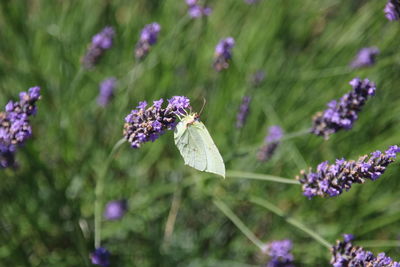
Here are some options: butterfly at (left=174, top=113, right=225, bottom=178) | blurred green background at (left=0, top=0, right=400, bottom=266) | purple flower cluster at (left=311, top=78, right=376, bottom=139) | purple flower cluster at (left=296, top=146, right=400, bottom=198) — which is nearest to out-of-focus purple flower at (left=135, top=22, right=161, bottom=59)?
blurred green background at (left=0, top=0, right=400, bottom=266)

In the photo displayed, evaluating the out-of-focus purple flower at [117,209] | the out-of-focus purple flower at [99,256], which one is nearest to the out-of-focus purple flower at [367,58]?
the out-of-focus purple flower at [117,209]

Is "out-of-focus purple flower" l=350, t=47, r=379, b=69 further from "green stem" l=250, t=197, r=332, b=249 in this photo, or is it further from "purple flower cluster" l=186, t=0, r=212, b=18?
"green stem" l=250, t=197, r=332, b=249

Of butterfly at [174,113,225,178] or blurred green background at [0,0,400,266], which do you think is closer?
butterfly at [174,113,225,178]

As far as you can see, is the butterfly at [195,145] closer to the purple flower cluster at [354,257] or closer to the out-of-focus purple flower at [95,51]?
the purple flower cluster at [354,257]

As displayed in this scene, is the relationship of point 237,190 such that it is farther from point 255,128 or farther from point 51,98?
point 51,98

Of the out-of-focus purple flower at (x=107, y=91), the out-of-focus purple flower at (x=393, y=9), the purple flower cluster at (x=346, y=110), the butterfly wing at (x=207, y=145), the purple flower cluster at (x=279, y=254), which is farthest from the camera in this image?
the out-of-focus purple flower at (x=107, y=91)
